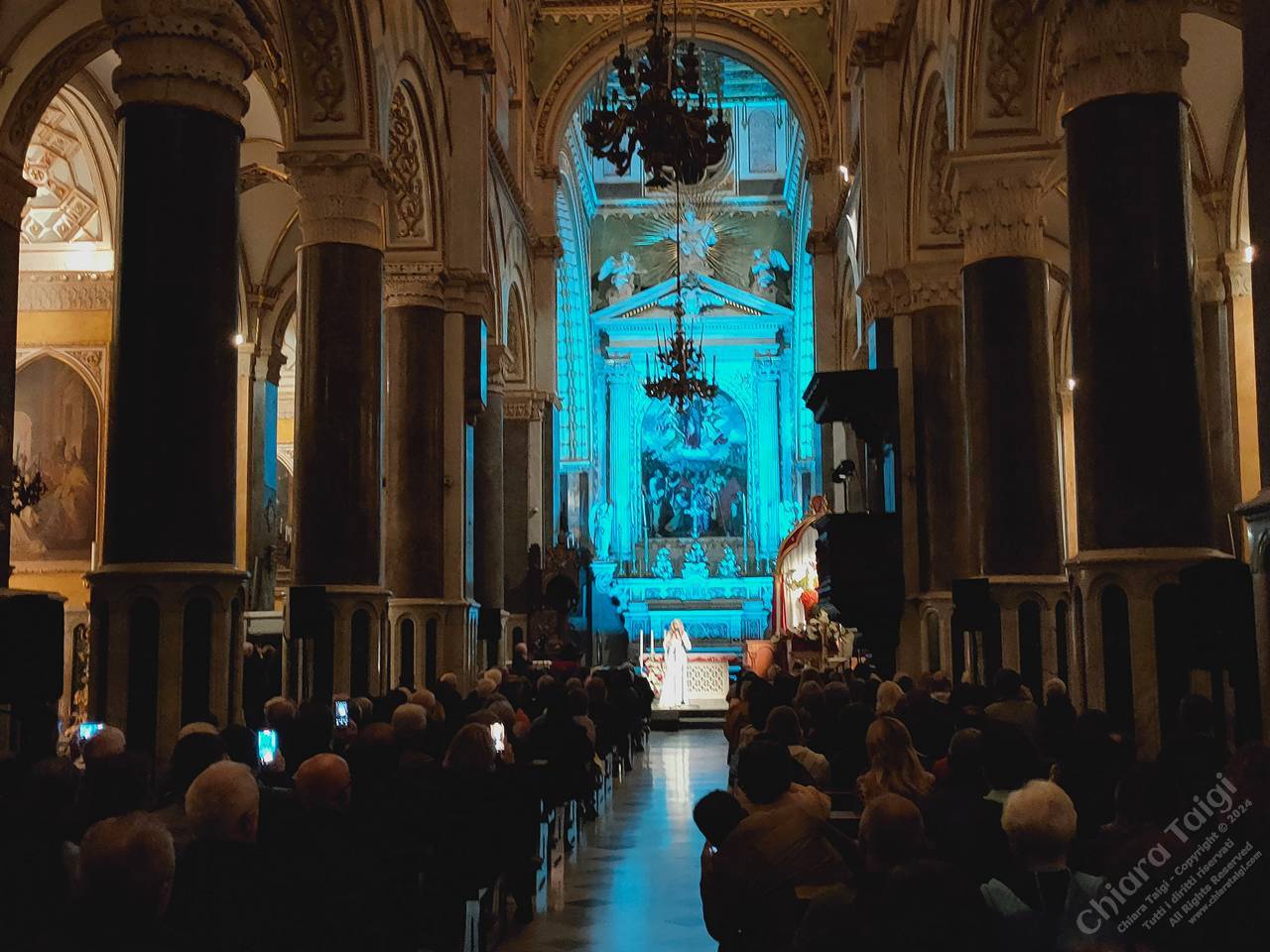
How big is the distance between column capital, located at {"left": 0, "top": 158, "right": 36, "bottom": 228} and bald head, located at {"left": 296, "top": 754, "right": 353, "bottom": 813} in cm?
956

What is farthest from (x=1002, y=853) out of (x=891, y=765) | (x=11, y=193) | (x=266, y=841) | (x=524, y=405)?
(x=524, y=405)

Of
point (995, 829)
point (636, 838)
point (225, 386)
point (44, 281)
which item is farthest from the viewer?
point (44, 281)

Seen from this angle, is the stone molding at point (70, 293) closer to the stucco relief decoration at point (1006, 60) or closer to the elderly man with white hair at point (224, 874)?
the stucco relief decoration at point (1006, 60)

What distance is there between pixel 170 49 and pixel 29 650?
12.6 ft

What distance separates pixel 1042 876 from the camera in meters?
3.62

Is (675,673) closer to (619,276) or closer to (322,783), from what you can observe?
(619,276)

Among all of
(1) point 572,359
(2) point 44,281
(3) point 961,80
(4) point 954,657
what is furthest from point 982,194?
(1) point 572,359

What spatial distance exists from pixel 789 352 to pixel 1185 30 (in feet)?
68.9

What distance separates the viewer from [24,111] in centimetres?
1313

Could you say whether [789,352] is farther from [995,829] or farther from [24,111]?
[995,829]

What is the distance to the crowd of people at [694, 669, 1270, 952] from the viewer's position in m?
2.95

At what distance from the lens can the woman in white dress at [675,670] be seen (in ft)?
80.4

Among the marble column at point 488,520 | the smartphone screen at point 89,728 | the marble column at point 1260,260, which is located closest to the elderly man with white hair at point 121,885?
the marble column at point 1260,260

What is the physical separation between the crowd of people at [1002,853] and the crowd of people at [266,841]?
4.12 ft
